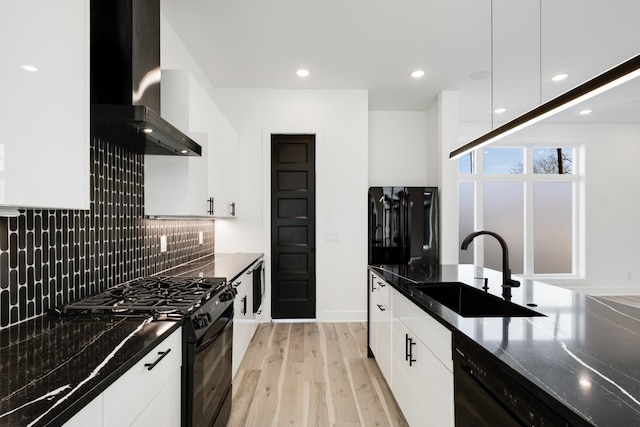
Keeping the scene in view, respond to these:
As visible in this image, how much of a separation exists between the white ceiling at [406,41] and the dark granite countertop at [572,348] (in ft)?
7.65

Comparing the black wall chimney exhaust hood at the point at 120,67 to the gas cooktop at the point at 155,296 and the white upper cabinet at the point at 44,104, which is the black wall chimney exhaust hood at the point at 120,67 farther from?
the gas cooktop at the point at 155,296

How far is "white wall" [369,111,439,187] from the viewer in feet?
16.9

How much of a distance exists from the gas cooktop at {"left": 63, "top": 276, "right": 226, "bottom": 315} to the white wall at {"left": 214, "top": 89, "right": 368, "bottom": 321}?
2033 millimetres

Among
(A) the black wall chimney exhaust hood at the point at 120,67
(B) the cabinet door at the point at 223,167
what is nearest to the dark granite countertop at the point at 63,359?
(A) the black wall chimney exhaust hood at the point at 120,67

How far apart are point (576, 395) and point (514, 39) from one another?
3439 mm

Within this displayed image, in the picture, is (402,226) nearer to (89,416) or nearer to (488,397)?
(488,397)

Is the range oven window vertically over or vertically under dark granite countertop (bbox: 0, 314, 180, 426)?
under

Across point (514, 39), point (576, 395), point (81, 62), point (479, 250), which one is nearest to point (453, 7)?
point (514, 39)

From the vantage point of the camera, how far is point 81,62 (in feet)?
4.07

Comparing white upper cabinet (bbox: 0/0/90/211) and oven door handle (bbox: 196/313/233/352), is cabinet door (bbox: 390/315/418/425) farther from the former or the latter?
white upper cabinet (bbox: 0/0/90/211)

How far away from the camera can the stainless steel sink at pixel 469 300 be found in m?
1.76

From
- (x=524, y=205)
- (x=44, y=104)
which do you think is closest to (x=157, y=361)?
(x=44, y=104)

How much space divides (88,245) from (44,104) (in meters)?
1.02

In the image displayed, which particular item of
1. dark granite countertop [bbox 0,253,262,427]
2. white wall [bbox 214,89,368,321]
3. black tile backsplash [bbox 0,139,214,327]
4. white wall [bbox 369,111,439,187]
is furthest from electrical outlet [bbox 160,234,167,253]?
white wall [bbox 369,111,439,187]
